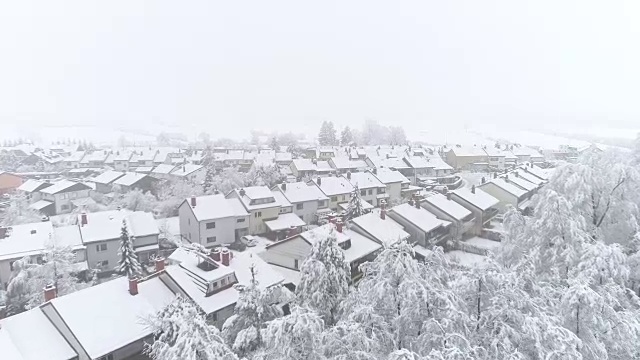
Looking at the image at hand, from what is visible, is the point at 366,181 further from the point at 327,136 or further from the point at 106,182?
the point at 327,136

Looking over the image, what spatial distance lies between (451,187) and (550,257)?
177 feet

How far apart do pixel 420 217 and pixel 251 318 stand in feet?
83.8

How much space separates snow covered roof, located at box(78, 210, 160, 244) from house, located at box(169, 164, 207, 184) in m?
26.2

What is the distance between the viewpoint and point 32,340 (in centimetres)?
1792

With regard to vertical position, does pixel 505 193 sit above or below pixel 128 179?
above

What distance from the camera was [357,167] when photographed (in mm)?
77750

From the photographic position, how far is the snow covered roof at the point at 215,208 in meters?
40.7

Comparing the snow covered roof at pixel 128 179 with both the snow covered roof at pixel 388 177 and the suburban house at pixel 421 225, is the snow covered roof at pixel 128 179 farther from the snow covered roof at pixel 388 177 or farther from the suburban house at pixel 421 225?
the suburban house at pixel 421 225

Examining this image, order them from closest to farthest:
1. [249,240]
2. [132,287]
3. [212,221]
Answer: [132,287]
[212,221]
[249,240]

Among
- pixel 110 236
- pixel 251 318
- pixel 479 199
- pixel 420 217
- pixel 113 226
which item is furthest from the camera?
pixel 479 199

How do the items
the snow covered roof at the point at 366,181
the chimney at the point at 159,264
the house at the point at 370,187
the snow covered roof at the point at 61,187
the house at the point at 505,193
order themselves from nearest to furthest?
the chimney at the point at 159,264 < the house at the point at 505,193 < the snow covered roof at the point at 61,187 < the house at the point at 370,187 < the snow covered roof at the point at 366,181

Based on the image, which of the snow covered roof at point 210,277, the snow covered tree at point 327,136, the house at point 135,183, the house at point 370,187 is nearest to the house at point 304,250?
the snow covered roof at point 210,277

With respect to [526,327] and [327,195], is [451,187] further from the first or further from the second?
[526,327]

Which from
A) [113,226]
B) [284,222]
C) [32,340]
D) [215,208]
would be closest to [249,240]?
[284,222]
